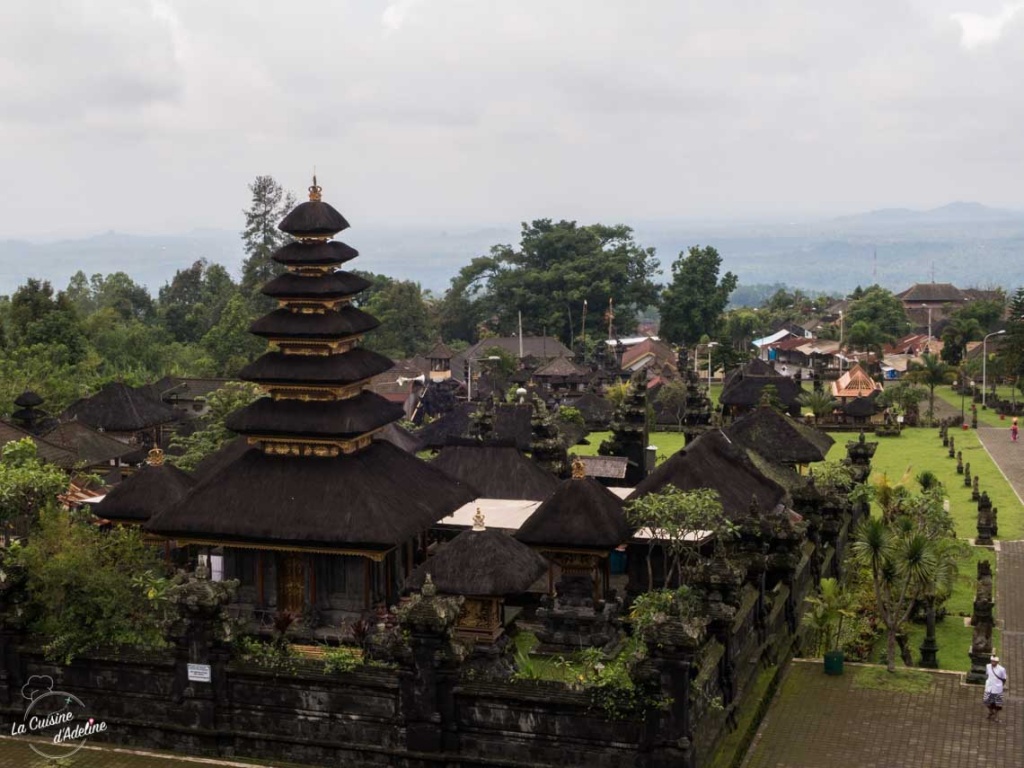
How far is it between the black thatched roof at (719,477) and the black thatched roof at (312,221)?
1013 centimetres

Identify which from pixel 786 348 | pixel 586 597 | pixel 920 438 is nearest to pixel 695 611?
pixel 586 597

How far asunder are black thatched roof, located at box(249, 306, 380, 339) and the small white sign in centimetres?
1016

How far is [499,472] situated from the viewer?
36875 mm

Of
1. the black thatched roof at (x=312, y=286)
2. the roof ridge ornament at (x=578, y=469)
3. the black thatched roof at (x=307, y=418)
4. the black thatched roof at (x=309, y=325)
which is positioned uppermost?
the black thatched roof at (x=312, y=286)

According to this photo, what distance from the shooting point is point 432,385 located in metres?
87.0

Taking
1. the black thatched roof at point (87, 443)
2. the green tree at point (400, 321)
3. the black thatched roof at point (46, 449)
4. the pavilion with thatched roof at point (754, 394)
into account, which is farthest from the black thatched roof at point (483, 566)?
the green tree at point (400, 321)

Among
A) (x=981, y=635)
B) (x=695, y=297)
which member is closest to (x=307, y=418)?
(x=981, y=635)

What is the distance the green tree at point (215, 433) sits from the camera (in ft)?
145

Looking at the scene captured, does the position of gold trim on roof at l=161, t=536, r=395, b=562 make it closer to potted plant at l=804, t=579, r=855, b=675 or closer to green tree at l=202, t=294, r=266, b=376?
potted plant at l=804, t=579, r=855, b=675

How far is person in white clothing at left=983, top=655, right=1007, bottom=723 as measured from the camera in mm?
22516

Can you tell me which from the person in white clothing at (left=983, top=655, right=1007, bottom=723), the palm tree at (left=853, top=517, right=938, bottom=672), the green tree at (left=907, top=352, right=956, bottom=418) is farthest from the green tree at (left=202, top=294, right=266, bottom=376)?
the person in white clothing at (left=983, top=655, right=1007, bottom=723)

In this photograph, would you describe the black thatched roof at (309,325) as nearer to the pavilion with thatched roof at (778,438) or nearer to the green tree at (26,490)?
the green tree at (26,490)

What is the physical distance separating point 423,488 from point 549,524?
3.52 metres

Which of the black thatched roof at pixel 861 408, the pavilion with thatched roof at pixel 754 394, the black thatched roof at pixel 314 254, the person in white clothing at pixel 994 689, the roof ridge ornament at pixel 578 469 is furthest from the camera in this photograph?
the pavilion with thatched roof at pixel 754 394
